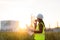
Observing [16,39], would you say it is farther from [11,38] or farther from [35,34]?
[35,34]

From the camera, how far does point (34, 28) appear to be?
7.88 m

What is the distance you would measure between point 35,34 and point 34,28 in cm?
21

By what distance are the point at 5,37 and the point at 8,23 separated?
3410cm

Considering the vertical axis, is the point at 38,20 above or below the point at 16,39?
above

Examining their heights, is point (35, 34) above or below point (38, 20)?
below

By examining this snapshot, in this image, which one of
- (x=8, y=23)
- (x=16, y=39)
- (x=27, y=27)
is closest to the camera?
(x=27, y=27)

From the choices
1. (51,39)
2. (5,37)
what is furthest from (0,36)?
(51,39)

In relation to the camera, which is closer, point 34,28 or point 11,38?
point 34,28

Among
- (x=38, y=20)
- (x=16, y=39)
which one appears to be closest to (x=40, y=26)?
(x=38, y=20)

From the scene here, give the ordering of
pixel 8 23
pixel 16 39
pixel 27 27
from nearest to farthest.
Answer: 1. pixel 27 27
2. pixel 16 39
3. pixel 8 23

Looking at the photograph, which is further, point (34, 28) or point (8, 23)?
point (8, 23)

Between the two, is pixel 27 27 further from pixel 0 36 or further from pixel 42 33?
pixel 0 36

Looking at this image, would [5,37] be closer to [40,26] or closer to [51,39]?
[51,39]

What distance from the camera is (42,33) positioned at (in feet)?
25.7
